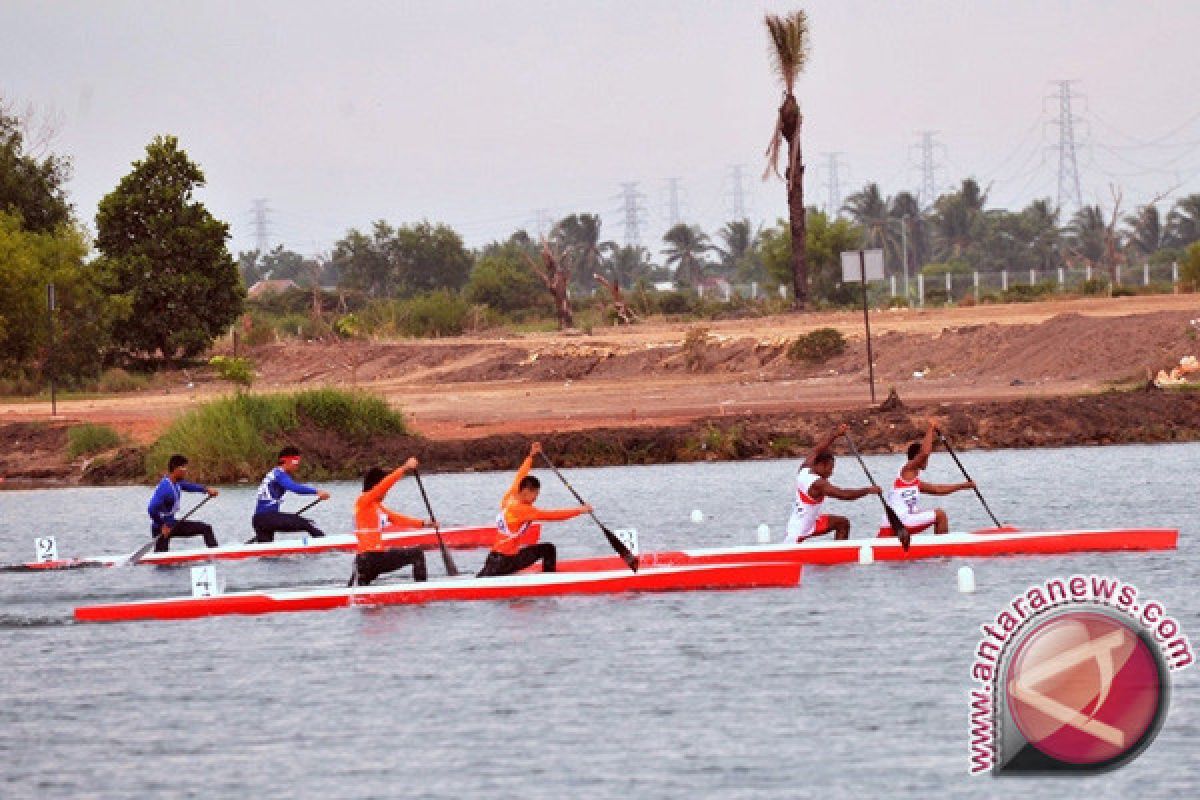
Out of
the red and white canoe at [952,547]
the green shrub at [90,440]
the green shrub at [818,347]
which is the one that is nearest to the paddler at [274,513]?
the red and white canoe at [952,547]

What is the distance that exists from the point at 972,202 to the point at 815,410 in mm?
99420

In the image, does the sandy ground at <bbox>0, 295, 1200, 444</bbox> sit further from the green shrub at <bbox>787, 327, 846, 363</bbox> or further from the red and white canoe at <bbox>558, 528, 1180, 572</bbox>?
the red and white canoe at <bbox>558, 528, 1180, 572</bbox>

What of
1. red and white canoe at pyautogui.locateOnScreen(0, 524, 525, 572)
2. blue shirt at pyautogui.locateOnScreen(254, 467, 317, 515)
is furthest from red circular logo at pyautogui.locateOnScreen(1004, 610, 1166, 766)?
blue shirt at pyautogui.locateOnScreen(254, 467, 317, 515)

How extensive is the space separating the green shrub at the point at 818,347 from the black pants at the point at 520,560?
2859 cm

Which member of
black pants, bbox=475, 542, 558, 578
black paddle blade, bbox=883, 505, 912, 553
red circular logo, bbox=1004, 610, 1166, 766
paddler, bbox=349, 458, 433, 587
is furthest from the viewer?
black paddle blade, bbox=883, 505, 912, 553

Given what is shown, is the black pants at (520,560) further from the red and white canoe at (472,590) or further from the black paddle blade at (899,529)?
the black paddle blade at (899,529)

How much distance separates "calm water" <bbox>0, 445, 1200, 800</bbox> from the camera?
15.8m

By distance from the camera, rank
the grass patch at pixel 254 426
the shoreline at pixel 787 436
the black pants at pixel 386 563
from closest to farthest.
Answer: the black pants at pixel 386 563
the shoreline at pixel 787 436
the grass patch at pixel 254 426

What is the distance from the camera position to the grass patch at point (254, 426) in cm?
4016

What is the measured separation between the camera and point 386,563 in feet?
77.4

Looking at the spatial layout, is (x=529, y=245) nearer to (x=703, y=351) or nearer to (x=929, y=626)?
(x=703, y=351)

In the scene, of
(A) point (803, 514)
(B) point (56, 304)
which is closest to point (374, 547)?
(A) point (803, 514)

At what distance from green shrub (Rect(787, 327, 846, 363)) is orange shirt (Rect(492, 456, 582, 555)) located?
2885cm

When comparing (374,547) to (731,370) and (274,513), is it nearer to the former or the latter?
(274,513)
